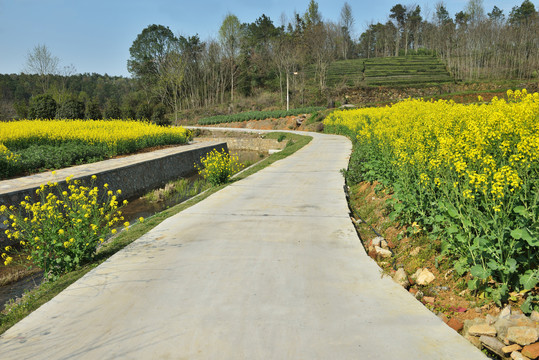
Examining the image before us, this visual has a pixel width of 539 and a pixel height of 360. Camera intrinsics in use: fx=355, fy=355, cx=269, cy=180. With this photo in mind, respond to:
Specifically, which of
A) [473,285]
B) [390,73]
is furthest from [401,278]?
[390,73]

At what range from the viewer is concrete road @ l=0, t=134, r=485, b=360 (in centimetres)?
257

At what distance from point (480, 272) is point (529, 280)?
1.09 feet

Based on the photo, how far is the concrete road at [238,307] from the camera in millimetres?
2574

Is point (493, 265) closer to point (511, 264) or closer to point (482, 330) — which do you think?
point (511, 264)

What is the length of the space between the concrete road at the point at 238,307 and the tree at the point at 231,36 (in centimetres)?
5875

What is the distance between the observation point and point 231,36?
61188 mm

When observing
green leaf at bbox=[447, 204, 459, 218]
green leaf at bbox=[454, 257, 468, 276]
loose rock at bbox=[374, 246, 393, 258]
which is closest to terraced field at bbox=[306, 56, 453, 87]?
loose rock at bbox=[374, 246, 393, 258]

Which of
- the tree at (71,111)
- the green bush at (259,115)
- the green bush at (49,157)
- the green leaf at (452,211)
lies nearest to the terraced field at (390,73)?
the green bush at (259,115)

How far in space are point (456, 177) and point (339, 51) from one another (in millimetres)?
95791

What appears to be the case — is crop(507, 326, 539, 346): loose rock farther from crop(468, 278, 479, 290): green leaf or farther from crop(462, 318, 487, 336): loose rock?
crop(468, 278, 479, 290): green leaf

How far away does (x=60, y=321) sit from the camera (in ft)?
9.98

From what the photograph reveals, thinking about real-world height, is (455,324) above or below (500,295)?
below

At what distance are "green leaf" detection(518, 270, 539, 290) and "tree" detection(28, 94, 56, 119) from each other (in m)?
29.1

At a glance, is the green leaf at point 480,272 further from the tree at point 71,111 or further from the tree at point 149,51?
the tree at point 149,51
